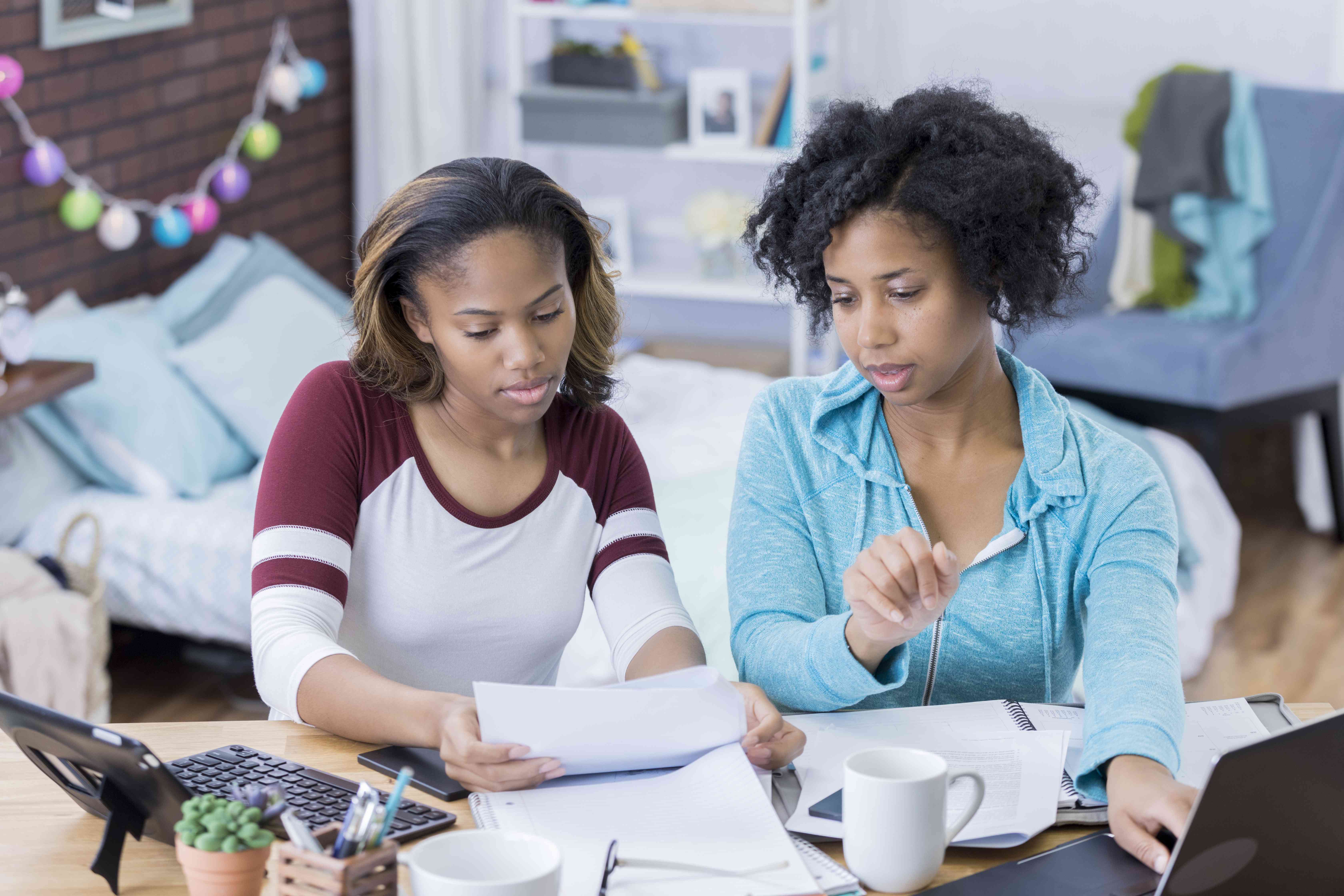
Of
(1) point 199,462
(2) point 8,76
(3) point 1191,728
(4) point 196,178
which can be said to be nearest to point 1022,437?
(3) point 1191,728

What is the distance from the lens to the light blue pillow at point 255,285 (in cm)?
319

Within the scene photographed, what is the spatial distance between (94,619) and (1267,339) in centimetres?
279

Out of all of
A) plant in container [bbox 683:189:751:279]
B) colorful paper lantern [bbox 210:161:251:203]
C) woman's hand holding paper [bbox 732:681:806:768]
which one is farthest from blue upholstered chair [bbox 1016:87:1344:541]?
woman's hand holding paper [bbox 732:681:806:768]

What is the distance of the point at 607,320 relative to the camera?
1.57 meters

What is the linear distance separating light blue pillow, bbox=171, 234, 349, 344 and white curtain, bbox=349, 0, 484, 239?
60cm

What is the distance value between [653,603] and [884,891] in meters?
0.47

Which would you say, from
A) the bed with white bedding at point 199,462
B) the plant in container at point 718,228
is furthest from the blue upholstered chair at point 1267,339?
the plant in container at point 718,228

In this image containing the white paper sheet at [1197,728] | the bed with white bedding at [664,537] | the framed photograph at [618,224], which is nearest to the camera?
the white paper sheet at [1197,728]

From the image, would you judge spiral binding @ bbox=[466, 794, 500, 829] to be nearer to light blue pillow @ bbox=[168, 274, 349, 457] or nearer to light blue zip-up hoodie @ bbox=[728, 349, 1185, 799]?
light blue zip-up hoodie @ bbox=[728, 349, 1185, 799]

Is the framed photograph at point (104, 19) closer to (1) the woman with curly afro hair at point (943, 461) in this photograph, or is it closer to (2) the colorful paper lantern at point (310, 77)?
(2) the colorful paper lantern at point (310, 77)

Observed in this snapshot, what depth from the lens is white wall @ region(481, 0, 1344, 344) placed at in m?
4.06

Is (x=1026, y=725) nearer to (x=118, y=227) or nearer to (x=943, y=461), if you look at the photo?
(x=943, y=461)

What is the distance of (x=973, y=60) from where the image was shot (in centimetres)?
429

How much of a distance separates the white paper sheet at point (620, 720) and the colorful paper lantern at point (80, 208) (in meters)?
2.26
